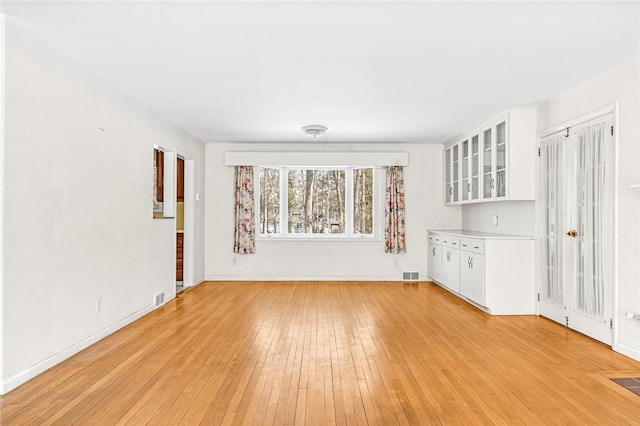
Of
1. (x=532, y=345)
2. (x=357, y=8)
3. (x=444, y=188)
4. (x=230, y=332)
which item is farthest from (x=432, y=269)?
(x=357, y=8)

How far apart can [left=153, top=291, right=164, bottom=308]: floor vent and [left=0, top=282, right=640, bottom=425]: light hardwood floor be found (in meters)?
0.33

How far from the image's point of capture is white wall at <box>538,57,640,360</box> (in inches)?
137

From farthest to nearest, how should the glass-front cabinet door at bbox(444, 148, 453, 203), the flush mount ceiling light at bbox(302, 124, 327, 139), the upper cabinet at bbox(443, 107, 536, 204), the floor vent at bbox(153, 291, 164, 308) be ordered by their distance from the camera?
the glass-front cabinet door at bbox(444, 148, 453, 203) → the flush mount ceiling light at bbox(302, 124, 327, 139) → the floor vent at bbox(153, 291, 164, 308) → the upper cabinet at bbox(443, 107, 536, 204)

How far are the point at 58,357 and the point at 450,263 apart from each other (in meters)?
5.21

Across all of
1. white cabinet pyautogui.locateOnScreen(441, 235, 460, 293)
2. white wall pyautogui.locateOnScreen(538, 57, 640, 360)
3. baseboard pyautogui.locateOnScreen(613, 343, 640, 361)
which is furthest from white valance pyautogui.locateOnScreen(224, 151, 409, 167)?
baseboard pyautogui.locateOnScreen(613, 343, 640, 361)

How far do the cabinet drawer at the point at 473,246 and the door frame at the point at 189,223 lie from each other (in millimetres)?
4309

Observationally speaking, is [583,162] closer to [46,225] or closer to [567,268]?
[567,268]

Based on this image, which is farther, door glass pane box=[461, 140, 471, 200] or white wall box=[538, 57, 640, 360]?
door glass pane box=[461, 140, 471, 200]

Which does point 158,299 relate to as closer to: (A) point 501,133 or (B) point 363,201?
(B) point 363,201

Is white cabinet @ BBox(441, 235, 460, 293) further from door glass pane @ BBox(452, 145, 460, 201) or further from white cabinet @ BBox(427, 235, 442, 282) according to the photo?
door glass pane @ BBox(452, 145, 460, 201)

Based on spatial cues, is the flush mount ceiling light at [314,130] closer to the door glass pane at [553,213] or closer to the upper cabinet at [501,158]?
the upper cabinet at [501,158]

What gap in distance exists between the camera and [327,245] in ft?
25.2

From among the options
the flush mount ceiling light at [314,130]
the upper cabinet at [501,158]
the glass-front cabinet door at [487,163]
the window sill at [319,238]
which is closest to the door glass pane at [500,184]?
the upper cabinet at [501,158]

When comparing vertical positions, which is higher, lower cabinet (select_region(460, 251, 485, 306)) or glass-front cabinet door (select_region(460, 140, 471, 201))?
glass-front cabinet door (select_region(460, 140, 471, 201))
